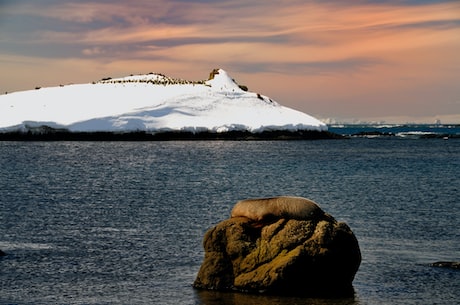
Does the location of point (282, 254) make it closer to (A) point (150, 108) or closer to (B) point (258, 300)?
(B) point (258, 300)

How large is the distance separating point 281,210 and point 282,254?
1383 mm

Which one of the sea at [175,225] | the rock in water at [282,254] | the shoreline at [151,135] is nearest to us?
the rock in water at [282,254]

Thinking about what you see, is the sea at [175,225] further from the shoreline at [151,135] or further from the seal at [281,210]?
the shoreline at [151,135]

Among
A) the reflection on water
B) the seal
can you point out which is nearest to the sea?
the reflection on water

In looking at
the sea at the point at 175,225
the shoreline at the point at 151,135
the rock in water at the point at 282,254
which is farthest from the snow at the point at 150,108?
the rock in water at the point at 282,254

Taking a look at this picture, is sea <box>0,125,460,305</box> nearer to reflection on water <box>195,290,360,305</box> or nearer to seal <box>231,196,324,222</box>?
reflection on water <box>195,290,360,305</box>

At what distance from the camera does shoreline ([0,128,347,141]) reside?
150375mm

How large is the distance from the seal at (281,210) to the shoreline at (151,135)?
428 ft

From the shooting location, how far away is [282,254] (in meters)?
23.0

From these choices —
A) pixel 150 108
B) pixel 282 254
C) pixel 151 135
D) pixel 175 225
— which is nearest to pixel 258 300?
pixel 282 254

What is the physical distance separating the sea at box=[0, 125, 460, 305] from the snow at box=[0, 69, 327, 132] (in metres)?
63.3

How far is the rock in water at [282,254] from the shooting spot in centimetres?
2261

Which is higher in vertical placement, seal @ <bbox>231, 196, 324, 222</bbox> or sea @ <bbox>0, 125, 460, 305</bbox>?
seal @ <bbox>231, 196, 324, 222</bbox>

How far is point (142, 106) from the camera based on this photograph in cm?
16012
